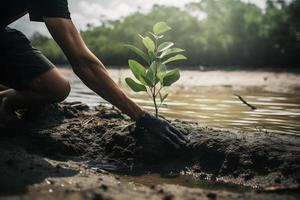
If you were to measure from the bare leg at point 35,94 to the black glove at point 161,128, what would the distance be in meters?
0.73

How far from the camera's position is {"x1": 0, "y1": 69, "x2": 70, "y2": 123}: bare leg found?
9.18 ft

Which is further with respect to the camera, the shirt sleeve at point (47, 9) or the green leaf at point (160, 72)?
the green leaf at point (160, 72)

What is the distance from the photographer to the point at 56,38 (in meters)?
2.45

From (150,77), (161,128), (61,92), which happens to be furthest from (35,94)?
(161,128)

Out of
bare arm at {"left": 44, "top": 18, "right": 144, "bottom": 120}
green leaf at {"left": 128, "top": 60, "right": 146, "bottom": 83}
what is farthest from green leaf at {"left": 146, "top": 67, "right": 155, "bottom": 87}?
bare arm at {"left": 44, "top": 18, "right": 144, "bottom": 120}

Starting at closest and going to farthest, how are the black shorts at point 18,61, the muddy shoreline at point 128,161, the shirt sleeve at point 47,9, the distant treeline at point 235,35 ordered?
1. the muddy shoreline at point 128,161
2. the shirt sleeve at point 47,9
3. the black shorts at point 18,61
4. the distant treeline at point 235,35

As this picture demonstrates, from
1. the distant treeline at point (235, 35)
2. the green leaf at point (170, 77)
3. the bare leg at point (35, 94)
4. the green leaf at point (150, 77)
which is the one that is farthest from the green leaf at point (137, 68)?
the distant treeline at point (235, 35)

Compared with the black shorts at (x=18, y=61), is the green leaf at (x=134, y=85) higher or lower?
lower

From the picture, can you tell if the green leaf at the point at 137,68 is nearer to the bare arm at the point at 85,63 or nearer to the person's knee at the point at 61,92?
the bare arm at the point at 85,63

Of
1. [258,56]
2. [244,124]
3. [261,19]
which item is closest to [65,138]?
Answer: [244,124]

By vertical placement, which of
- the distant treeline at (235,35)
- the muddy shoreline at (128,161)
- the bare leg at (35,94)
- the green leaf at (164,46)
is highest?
the distant treeline at (235,35)

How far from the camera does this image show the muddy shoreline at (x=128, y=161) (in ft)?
6.25

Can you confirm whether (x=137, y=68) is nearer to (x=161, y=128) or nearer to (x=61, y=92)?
(x=161, y=128)

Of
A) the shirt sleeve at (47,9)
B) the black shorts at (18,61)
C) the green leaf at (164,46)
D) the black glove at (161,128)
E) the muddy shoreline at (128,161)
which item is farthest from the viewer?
the green leaf at (164,46)
